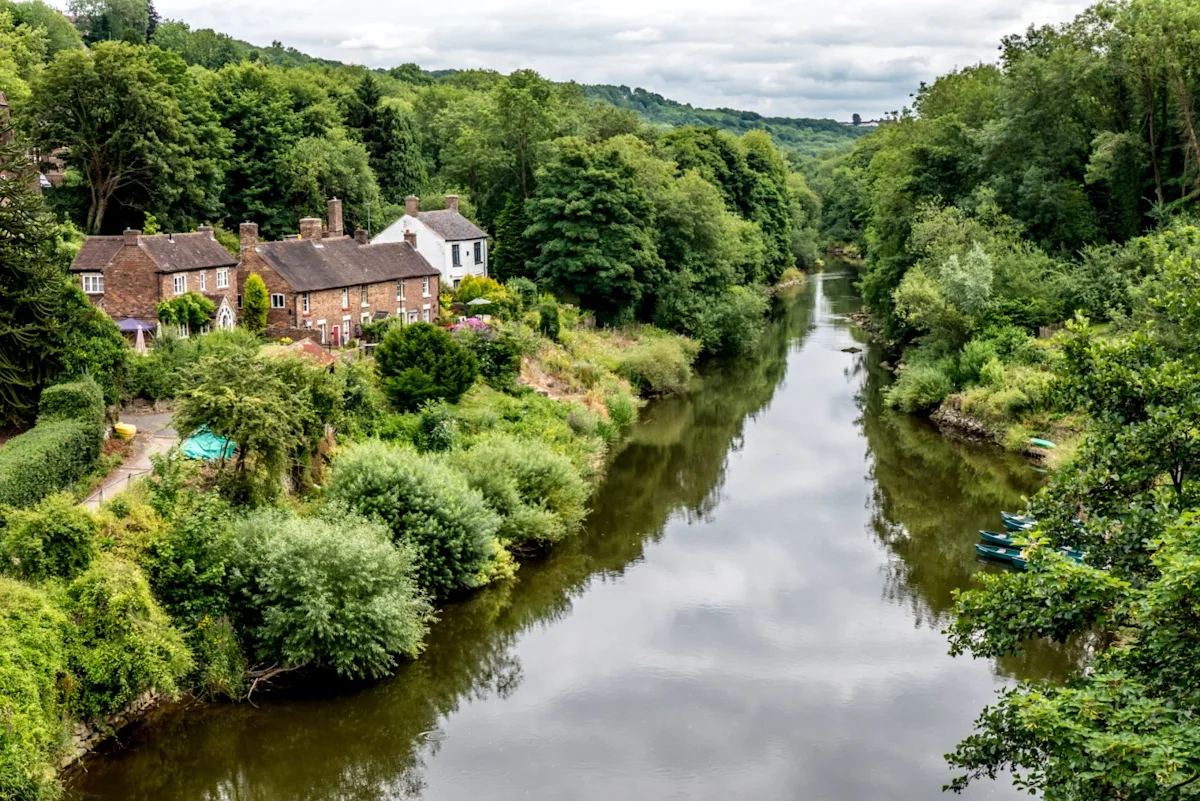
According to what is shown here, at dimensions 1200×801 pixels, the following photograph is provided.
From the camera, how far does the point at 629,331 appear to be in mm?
57094

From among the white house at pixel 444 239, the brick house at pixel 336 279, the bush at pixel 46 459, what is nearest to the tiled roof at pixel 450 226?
the white house at pixel 444 239

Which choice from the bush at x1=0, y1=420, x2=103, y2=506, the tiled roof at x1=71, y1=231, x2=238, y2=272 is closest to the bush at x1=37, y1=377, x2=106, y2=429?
the bush at x1=0, y1=420, x2=103, y2=506

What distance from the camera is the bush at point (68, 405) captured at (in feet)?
85.9

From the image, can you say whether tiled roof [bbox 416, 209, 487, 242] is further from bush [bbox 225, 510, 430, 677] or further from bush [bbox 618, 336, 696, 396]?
bush [bbox 225, 510, 430, 677]

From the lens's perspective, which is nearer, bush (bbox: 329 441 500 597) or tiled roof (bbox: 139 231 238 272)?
bush (bbox: 329 441 500 597)

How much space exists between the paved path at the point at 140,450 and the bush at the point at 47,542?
117 inches

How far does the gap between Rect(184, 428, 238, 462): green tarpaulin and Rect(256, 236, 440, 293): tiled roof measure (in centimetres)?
1870

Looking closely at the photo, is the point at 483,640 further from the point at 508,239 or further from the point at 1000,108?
the point at 1000,108

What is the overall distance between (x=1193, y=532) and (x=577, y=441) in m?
27.9

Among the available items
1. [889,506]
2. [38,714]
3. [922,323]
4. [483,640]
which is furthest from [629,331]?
[38,714]

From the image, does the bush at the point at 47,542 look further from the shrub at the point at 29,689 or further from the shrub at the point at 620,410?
the shrub at the point at 620,410

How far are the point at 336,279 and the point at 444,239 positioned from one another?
36.4 ft

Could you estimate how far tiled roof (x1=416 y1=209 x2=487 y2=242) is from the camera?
56.7m

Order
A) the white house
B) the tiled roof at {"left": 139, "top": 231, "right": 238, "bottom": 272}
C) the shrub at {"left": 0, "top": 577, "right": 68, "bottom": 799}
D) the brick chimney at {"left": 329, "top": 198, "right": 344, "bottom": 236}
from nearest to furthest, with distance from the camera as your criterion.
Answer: the shrub at {"left": 0, "top": 577, "right": 68, "bottom": 799}
the tiled roof at {"left": 139, "top": 231, "right": 238, "bottom": 272}
the brick chimney at {"left": 329, "top": 198, "right": 344, "bottom": 236}
the white house
